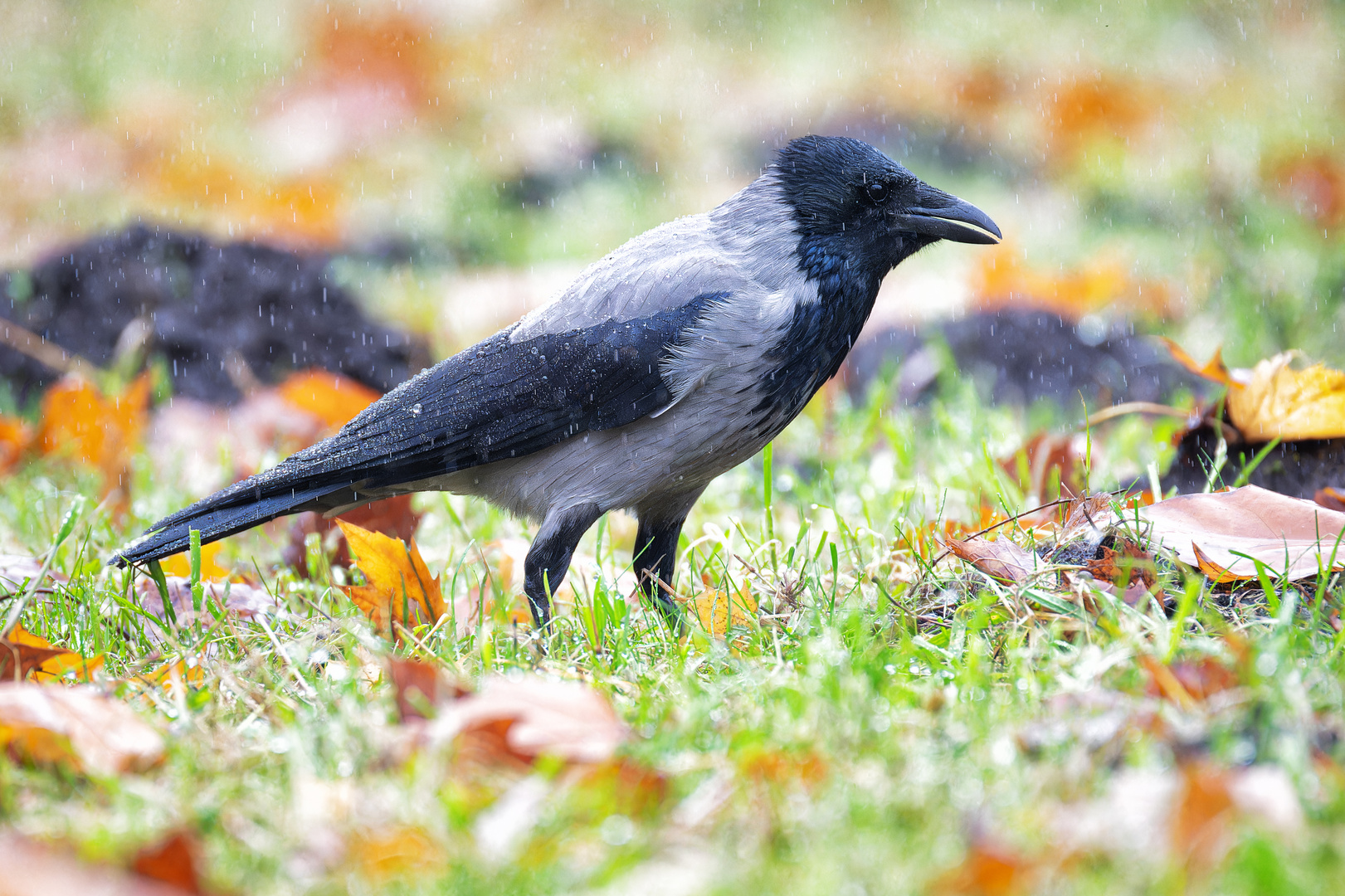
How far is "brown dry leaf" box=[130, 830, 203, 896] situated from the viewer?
1.41m

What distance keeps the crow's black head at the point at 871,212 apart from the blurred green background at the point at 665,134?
254 cm

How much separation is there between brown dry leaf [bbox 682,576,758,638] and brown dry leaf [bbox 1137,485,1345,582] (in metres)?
0.87

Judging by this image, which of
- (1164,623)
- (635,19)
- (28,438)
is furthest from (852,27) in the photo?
(1164,623)

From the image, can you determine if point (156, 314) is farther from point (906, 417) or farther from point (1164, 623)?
point (1164, 623)

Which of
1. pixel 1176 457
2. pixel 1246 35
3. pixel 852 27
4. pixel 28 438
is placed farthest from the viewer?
pixel 852 27

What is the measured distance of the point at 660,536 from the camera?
3.33m

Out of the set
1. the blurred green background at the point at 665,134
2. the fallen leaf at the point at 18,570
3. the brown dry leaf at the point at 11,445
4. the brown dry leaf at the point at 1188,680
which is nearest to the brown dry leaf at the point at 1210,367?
the brown dry leaf at the point at 1188,680

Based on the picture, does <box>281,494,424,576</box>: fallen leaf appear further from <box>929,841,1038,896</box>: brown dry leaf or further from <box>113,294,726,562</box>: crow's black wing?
<box>929,841,1038,896</box>: brown dry leaf

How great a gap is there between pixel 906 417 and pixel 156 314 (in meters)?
3.34

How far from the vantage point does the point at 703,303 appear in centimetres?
295

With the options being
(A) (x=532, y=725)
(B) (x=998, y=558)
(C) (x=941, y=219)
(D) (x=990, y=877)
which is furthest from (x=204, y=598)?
(D) (x=990, y=877)

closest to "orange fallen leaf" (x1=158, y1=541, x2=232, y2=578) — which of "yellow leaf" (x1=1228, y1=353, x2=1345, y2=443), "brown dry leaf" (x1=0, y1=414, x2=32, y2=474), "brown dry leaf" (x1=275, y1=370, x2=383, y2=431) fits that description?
"brown dry leaf" (x1=275, y1=370, x2=383, y2=431)

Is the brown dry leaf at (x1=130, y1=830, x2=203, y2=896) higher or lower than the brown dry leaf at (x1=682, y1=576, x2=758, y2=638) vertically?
higher

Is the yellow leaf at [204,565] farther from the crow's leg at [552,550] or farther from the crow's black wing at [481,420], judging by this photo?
the crow's leg at [552,550]
